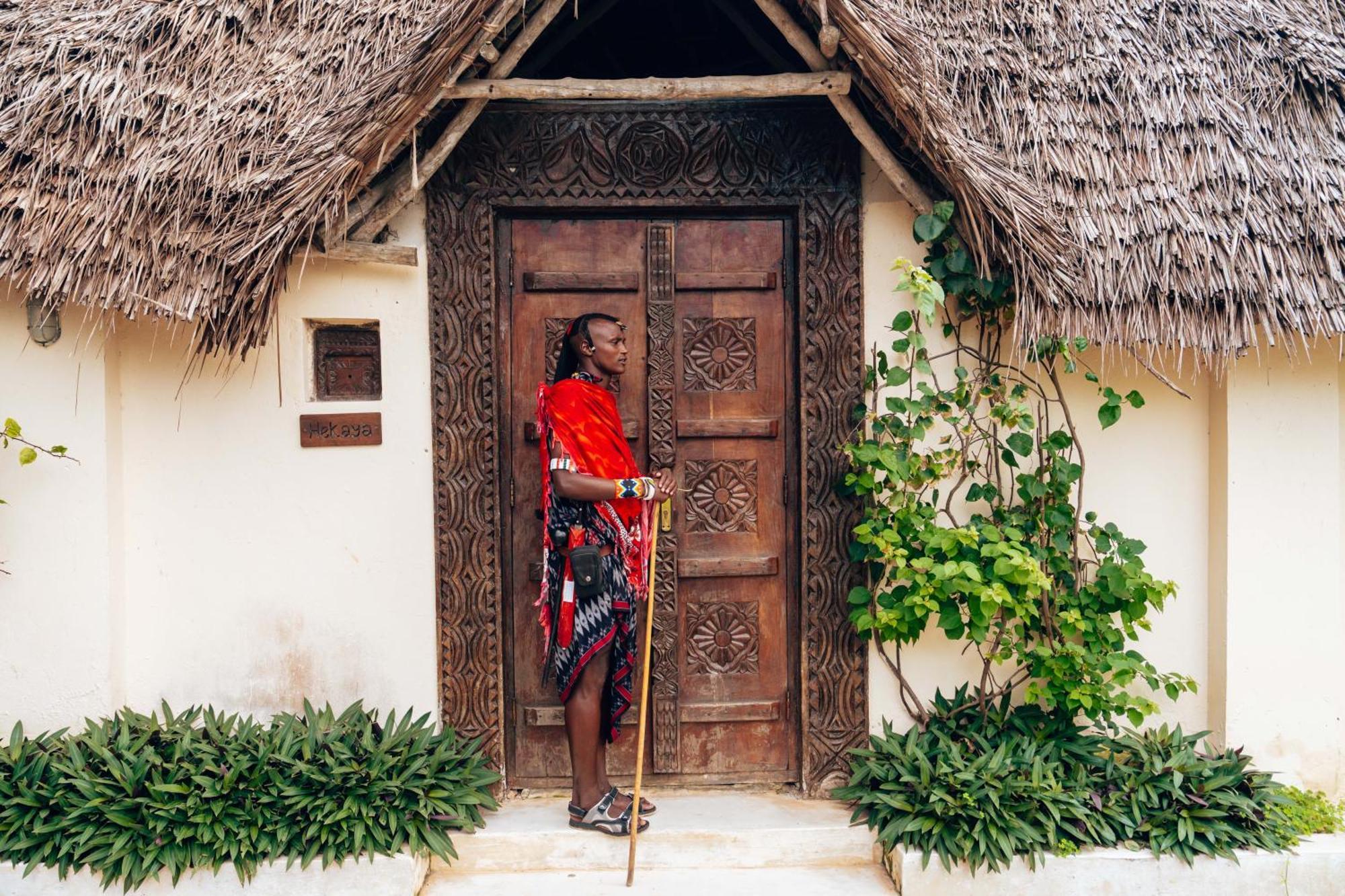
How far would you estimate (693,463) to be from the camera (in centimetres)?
385

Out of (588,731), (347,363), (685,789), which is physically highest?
(347,363)

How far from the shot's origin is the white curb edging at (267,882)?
10.4 feet

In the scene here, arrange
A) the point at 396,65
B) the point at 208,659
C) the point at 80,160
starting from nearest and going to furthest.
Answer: the point at 396,65 < the point at 80,160 < the point at 208,659

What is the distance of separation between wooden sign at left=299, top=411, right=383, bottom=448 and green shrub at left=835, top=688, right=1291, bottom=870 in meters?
2.20

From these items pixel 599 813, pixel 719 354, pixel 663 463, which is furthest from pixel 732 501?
pixel 599 813

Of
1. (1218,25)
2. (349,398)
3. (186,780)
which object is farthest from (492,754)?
(1218,25)

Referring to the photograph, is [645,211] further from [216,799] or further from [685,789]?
[216,799]

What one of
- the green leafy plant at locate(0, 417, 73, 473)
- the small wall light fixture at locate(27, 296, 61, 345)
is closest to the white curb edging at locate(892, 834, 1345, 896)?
the green leafy plant at locate(0, 417, 73, 473)

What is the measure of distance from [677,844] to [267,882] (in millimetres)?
1393

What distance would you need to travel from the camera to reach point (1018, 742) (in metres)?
3.49

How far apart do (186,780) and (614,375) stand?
202cm

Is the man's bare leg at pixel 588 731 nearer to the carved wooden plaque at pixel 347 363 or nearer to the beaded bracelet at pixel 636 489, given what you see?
the beaded bracelet at pixel 636 489

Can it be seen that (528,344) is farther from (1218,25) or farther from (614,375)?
(1218,25)

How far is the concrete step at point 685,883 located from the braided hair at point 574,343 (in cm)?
175
